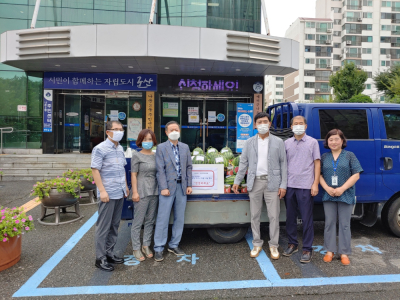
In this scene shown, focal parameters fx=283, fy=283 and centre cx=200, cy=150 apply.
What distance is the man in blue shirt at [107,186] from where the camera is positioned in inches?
134

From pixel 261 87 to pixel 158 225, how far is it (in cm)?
1046

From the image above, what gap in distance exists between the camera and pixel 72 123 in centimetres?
1320

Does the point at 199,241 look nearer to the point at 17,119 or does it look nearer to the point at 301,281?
the point at 301,281

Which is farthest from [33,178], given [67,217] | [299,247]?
[299,247]

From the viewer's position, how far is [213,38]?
10.1m

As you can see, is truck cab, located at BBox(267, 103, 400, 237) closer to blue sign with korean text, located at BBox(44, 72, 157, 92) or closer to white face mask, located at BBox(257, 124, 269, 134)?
white face mask, located at BBox(257, 124, 269, 134)

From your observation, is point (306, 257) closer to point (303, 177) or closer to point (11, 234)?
point (303, 177)

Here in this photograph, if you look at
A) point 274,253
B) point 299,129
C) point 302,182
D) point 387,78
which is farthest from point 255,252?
point 387,78

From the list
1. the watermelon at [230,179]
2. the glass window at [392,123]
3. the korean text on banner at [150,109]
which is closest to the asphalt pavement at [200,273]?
the watermelon at [230,179]

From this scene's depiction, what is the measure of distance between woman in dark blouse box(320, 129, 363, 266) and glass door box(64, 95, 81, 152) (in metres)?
12.0

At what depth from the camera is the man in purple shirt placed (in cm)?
372

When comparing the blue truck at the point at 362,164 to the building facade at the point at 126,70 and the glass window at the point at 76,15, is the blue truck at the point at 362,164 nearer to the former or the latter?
the building facade at the point at 126,70

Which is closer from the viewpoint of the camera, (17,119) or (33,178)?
(33,178)

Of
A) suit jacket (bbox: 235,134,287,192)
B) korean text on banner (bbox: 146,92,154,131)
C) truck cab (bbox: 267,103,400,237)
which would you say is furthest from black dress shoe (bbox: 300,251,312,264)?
korean text on banner (bbox: 146,92,154,131)
